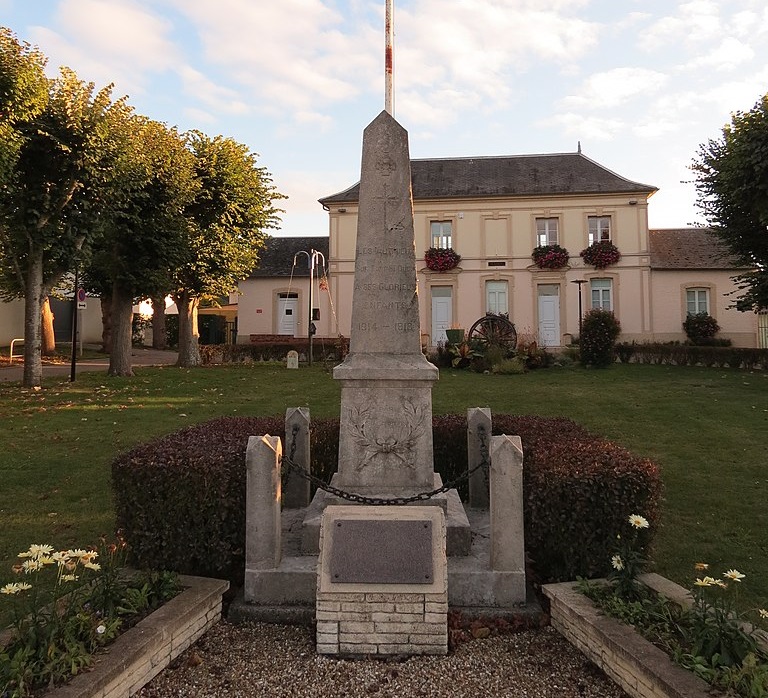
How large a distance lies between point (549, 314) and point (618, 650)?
2479 centimetres

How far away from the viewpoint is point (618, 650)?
2.73m

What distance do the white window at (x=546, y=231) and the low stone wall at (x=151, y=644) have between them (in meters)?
25.5

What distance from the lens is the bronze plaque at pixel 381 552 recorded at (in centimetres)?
309

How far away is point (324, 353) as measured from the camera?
845 inches

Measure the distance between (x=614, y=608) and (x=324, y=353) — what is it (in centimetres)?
1878

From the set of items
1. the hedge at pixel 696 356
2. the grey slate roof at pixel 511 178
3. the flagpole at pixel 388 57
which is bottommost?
the hedge at pixel 696 356

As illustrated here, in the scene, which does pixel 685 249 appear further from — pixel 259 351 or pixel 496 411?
pixel 496 411


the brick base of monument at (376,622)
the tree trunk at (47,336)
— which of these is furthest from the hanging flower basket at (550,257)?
the brick base of monument at (376,622)

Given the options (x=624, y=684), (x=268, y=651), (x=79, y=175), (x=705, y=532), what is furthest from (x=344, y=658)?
(x=79, y=175)

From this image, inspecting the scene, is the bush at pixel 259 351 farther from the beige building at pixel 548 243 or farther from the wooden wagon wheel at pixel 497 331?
the wooden wagon wheel at pixel 497 331

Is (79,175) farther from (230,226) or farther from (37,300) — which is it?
(230,226)

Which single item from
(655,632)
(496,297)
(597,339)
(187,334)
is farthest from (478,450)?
(496,297)

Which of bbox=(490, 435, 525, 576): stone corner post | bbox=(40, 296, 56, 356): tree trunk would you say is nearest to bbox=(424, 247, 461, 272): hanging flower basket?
bbox=(40, 296, 56, 356): tree trunk

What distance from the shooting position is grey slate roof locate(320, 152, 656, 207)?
26156mm
